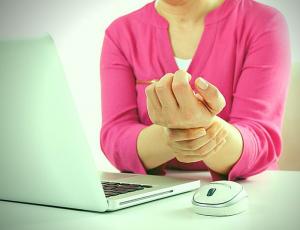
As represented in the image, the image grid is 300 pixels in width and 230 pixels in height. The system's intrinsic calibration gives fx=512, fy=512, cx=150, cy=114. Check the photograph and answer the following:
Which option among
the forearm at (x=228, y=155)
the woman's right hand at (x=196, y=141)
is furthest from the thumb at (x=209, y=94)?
the forearm at (x=228, y=155)

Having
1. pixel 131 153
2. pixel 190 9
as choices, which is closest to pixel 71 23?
pixel 190 9

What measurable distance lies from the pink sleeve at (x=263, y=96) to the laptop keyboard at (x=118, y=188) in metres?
0.23

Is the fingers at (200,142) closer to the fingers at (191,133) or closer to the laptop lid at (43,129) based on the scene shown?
the fingers at (191,133)

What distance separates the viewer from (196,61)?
1183 millimetres

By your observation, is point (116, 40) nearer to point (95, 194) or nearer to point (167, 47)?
point (167, 47)

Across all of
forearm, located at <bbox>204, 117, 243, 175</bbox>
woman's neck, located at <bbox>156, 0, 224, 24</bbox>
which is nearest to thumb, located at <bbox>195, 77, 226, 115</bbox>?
forearm, located at <bbox>204, 117, 243, 175</bbox>

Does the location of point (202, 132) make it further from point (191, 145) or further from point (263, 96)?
point (263, 96)

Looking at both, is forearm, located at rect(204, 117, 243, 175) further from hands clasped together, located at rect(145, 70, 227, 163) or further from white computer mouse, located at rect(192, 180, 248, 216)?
white computer mouse, located at rect(192, 180, 248, 216)

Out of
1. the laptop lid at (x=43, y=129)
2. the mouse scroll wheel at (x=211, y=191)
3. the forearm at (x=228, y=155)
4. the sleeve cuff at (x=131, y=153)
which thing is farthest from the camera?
the sleeve cuff at (x=131, y=153)

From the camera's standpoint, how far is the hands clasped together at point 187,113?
2.22 feet

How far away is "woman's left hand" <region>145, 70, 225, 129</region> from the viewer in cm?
67

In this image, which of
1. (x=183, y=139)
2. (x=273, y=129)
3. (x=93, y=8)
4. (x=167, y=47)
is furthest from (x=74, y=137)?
(x=93, y=8)

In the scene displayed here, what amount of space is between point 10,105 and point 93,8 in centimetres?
179

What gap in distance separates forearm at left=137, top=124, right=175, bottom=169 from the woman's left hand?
203 millimetres
